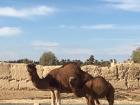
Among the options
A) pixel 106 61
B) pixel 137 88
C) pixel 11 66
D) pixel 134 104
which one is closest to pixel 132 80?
pixel 137 88

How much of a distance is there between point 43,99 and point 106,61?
1207 cm

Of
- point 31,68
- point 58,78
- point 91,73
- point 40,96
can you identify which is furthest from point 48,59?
point 31,68

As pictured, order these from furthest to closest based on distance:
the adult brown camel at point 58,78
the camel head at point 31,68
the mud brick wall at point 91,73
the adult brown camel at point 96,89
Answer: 1. the mud brick wall at point 91,73
2. the adult brown camel at point 58,78
3. the camel head at point 31,68
4. the adult brown camel at point 96,89

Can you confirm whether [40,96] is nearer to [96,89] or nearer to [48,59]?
[96,89]

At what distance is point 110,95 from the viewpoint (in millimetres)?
14422

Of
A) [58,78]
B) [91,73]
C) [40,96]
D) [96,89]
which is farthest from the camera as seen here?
[91,73]

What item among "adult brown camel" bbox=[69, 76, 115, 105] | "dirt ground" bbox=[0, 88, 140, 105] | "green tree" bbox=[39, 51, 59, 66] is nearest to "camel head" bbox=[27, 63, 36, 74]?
"adult brown camel" bbox=[69, 76, 115, 105]

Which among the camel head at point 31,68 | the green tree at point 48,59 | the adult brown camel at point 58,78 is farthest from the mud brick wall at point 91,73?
the green tree at point 48,59

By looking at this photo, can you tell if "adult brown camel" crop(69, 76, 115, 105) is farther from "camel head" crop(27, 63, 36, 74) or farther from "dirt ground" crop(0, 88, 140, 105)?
"dirt ground" crop(0, 88, 140, 105)

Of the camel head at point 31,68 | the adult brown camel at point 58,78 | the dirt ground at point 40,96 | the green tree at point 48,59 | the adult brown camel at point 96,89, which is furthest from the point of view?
the green tree at point 48,59

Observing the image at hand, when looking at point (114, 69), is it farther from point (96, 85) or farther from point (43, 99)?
point (96, 85)

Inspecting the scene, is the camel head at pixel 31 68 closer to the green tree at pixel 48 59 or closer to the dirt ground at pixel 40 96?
the dirt ground at pixel 40 96

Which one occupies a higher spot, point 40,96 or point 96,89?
point 96,89

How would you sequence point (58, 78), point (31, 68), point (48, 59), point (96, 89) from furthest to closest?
point (48, 59)
point (58, 78)
point (31, 68)
point (96, 89)
